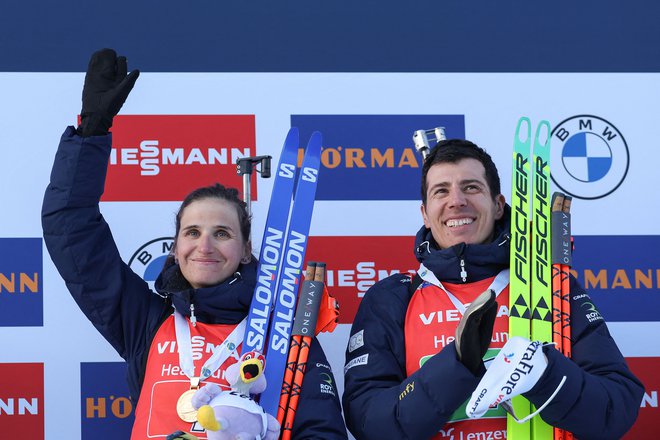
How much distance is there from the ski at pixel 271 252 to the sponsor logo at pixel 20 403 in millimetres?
943

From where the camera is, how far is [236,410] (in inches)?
92.5

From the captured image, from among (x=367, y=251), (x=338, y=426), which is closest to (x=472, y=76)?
(x=367, y=251)

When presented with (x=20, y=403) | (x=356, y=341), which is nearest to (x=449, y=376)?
(x=356, y=341)

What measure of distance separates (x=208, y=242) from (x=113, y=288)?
0.99ft

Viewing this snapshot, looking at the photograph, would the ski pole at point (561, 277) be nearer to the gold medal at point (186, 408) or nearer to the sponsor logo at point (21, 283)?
the gold medal at point (186, 408)

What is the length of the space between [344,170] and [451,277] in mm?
848

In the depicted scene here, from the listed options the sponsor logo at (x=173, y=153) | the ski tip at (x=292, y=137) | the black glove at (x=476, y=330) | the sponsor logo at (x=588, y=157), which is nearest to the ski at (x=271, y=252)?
the ski tip at (x=292, y=137)

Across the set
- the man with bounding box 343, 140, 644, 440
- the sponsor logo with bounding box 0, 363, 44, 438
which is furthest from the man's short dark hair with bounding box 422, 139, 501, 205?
the sponsor logo with bounding box 0, 363, 44, 438

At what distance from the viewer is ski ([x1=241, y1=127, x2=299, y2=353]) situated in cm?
275

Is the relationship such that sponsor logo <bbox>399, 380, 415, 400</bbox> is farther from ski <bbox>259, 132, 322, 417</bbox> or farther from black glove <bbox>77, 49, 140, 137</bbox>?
black glove <bbox>77, 49, 140, 137</bbox>

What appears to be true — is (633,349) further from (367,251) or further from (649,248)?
(367,251)
